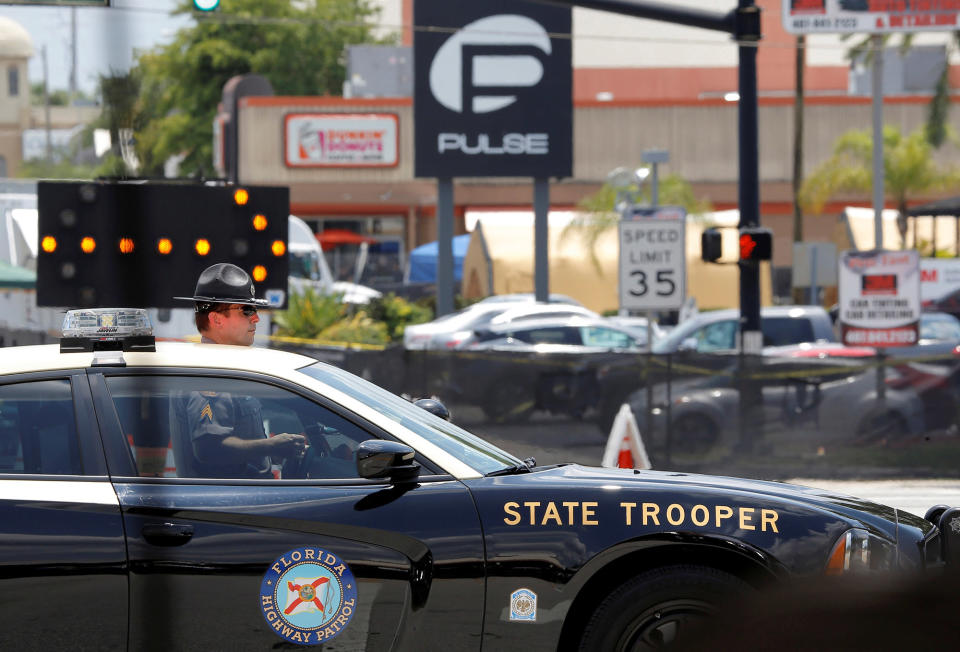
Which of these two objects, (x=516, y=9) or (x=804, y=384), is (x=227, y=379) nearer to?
(x=804, y=384)

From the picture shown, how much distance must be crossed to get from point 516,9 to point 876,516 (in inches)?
792

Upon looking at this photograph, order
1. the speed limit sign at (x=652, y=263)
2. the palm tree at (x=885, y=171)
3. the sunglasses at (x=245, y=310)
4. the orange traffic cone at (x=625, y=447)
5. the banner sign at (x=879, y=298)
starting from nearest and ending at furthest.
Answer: the sunglasses at (x=245, y=310) < the orange traffic cone at (x=625, y=447) < the speed limit sign at (x=652, y=263) < the banner sign at (x=879, y=298) < the palm tree at (x=885, y=171)

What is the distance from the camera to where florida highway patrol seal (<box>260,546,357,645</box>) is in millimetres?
4496

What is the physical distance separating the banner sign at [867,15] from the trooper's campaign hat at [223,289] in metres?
11.2

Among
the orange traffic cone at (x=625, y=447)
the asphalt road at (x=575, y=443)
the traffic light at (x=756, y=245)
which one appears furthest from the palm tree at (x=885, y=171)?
the orange traffic cone at (x=625, y=447)

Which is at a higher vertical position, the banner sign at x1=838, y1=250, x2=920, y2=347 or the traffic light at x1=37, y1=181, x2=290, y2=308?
the traffic light at x1=37, y1=181, x2=290, y2=308

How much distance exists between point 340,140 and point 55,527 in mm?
40679

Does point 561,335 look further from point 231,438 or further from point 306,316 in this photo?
point 231,438

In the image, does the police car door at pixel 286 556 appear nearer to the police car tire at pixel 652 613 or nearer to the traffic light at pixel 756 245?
the police car tire at pixel 652 613

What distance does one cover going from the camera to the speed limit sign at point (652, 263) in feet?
47.9

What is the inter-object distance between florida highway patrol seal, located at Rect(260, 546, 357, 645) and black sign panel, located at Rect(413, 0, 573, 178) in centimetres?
2007

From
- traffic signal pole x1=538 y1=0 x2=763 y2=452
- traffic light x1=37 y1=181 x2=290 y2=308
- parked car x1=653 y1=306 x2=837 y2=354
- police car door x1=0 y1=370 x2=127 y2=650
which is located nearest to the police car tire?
police car door x1=0 y1=370 x2=127 y2=650

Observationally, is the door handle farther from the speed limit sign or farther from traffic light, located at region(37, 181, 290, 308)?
the speed limit sign

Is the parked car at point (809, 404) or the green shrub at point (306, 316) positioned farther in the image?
the green shrub at point (306, 316)
